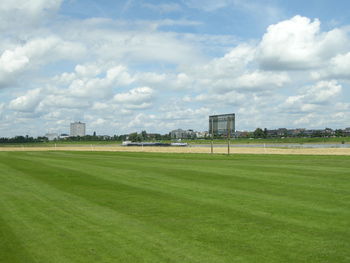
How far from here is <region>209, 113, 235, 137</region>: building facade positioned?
62.2 metres

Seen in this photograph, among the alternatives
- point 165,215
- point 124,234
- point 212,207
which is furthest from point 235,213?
point 124,234

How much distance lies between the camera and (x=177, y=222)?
10547 millimetres

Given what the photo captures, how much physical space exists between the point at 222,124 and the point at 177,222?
5473 cm

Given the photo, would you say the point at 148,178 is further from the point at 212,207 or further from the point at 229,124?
the point at 229,124

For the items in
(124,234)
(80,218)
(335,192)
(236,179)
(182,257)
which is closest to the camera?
(182,257)

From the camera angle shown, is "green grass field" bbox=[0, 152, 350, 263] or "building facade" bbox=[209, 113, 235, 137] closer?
"green grass field" bbox=[0, 152, 350, 263]

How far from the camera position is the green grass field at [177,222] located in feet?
25.7

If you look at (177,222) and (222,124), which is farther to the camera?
(222,124)

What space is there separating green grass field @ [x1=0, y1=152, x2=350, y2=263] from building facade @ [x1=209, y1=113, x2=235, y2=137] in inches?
1706

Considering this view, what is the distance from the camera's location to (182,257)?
7.53 m

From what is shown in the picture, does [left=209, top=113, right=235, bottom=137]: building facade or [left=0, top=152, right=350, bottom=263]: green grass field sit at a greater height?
[left=209, top=113, right=235, bottom=137]: building facade

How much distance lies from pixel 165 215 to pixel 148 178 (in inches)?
385

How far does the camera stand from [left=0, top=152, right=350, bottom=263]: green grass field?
7.84m

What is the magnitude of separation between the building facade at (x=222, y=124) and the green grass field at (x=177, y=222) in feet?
142
